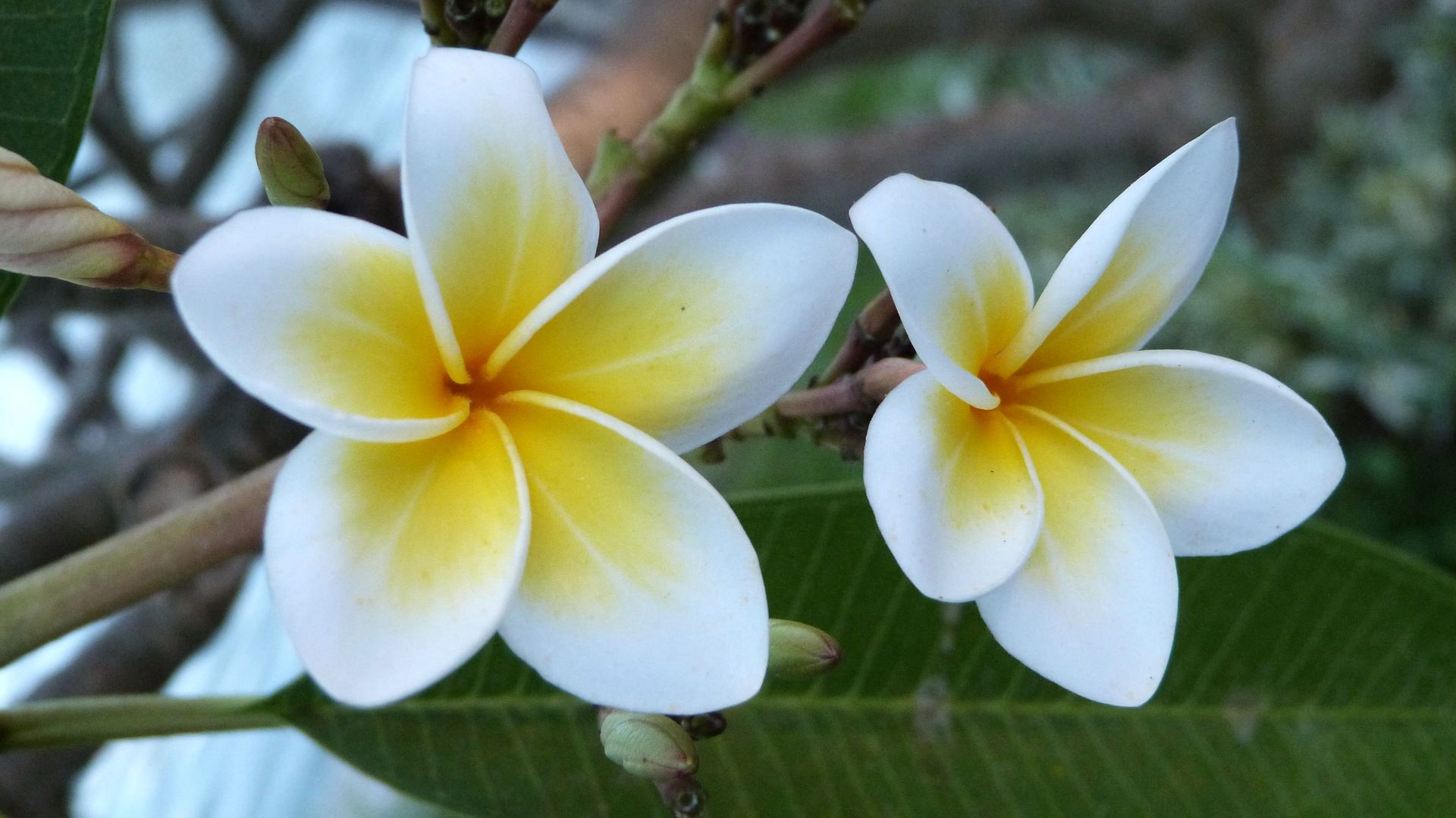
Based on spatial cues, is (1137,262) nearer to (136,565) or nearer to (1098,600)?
(1098,600)

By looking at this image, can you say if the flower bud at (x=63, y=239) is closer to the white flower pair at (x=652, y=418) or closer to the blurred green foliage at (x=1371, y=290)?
the white flower pair at (x=652, y=418)

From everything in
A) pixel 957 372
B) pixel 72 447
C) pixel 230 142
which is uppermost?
pixel 957 372

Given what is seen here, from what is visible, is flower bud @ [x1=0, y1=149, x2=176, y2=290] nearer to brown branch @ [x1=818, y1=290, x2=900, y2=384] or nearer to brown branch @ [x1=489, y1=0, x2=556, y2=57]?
brown branch @ [x1=489, y1=0, x2=556, y2=57]

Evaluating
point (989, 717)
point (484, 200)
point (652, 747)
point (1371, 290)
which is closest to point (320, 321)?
point (484, 200)

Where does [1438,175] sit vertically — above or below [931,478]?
below

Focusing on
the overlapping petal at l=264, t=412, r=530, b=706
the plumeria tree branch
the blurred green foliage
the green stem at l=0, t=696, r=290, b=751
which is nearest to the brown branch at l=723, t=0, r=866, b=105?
the plumeria tree branch

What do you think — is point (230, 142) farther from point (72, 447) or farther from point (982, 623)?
point (982, 623)

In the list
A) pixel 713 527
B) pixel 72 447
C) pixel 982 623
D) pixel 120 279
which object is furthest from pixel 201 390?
pixel 713 527
